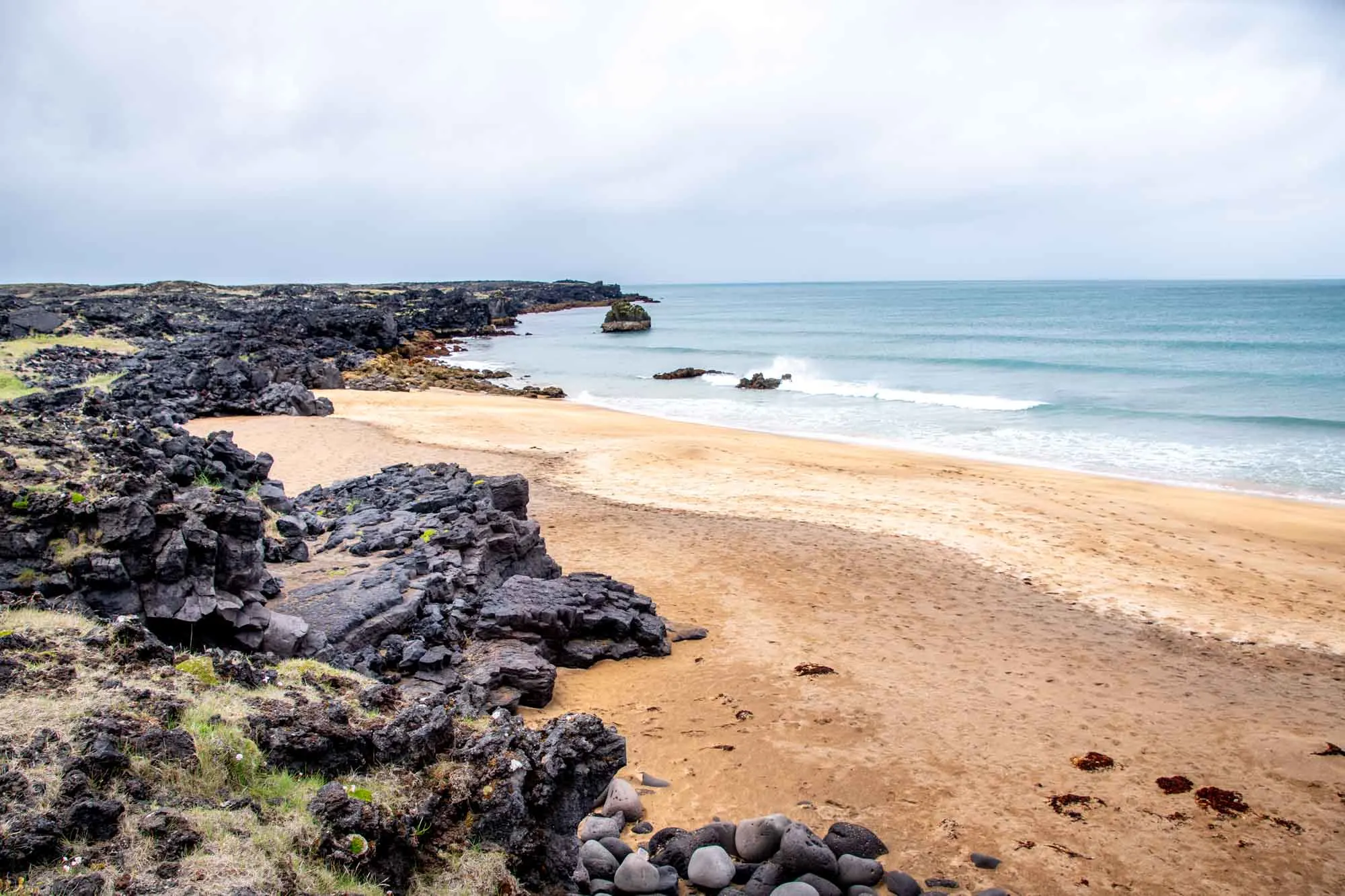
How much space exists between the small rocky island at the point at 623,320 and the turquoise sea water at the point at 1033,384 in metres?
2.32

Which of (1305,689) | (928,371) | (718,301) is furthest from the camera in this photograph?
(718,301)

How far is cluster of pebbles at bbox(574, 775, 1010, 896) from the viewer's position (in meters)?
5.62

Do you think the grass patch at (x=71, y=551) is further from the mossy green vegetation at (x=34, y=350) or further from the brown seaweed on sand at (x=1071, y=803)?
the mossy green vegetation at (x=34, y=350)

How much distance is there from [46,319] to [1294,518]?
50.6 meters

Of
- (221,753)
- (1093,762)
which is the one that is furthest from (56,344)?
(1093,762)

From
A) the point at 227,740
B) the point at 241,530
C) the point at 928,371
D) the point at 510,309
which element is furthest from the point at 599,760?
the point at 510,309

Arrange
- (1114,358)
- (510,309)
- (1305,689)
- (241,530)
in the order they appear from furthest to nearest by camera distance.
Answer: (510,309), (1114,358), (1305,689), (241,530)

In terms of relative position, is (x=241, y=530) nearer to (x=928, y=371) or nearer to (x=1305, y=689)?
(x=1305, y=689)

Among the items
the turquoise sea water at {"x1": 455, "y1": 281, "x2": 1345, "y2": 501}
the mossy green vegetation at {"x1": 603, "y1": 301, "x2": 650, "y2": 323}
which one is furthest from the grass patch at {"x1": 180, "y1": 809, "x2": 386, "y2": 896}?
the mossy green vegetation at {"x1": 603, "y1": 301, "x2": 650, "y2": 323}

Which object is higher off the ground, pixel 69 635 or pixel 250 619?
pixel 69 635

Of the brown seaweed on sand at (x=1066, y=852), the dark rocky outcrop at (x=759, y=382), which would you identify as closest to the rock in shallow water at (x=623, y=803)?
the brown seaweed on sand at (x=1066, y=852)

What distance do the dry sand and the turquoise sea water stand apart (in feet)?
21.6

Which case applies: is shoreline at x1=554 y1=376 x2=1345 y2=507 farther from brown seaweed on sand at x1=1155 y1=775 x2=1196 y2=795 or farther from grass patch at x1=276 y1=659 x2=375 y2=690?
grass patch at x1=276 y1=659 x2=375 y2=690

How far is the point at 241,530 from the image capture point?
8.32m
